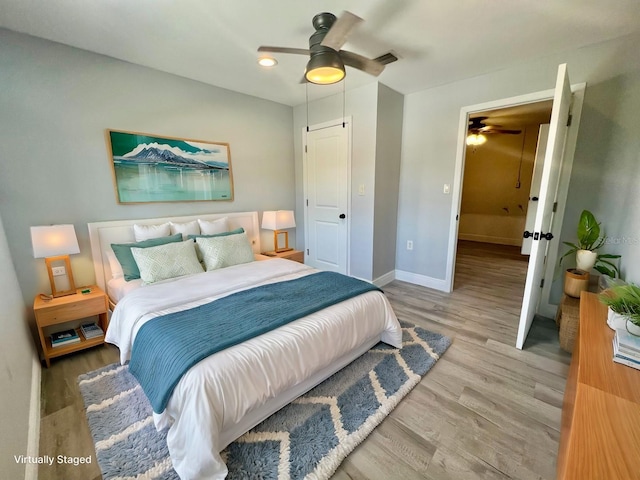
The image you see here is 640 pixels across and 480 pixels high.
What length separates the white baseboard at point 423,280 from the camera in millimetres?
3475

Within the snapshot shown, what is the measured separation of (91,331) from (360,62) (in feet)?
10.1

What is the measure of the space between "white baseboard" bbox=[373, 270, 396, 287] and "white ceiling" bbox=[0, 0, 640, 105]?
244 centimetres

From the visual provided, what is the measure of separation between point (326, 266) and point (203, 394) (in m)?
2.94

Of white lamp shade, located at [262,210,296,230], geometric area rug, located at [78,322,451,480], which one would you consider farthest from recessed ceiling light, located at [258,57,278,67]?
geometric area rug, located at [78,322,451,480]

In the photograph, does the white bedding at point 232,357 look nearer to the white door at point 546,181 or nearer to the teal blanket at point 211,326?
the teal blanket at point 211,326

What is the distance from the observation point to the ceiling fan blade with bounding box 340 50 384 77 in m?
1.83

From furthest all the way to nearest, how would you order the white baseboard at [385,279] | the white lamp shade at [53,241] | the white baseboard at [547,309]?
the white baseboard at [385,279] < the white baseboard at [547,309] < the white lamp shade at [53,241]

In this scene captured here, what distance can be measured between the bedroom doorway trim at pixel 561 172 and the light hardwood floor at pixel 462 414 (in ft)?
1.50

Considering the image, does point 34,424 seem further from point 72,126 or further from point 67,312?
point 72,126

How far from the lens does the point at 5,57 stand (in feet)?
6.52

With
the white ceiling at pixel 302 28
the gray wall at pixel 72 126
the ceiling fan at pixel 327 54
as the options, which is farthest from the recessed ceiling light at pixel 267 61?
the gray wall at pixel 72 126

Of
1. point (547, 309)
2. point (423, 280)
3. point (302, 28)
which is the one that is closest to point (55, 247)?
point (302, 28)

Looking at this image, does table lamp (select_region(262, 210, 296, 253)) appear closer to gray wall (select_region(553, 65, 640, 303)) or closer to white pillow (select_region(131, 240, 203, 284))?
white pillow (select_region(131, 240, 203, 284))

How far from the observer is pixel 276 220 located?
3469 millimetres
